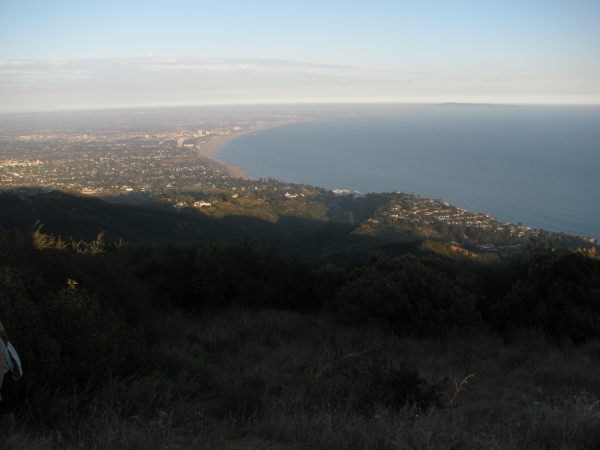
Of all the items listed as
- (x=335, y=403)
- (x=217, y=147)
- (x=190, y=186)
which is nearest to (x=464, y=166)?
(x=190, y=186)

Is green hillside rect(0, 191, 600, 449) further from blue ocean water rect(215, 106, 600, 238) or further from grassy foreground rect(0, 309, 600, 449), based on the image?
blue ocean water rect(215, 106, 600, 238)

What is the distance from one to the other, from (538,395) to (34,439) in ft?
13.9

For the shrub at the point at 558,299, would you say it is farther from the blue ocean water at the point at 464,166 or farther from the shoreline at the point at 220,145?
the shoreline at the point at 220,145

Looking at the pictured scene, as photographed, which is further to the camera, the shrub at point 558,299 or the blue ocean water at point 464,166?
the blue ocean water at point 464,166

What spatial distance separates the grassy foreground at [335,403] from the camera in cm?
266

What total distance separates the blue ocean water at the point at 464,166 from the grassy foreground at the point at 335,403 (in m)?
37.1

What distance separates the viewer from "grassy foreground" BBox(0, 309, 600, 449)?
2.66 m

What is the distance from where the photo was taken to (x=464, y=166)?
7106 centimetres

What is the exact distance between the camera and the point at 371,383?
361 centimetres

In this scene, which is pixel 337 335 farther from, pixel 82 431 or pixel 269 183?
pixel 269 183

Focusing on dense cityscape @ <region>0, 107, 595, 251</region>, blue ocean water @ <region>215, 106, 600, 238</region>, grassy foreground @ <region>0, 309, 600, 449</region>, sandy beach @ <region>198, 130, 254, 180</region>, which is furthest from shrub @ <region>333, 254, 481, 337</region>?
sandy beach @ <region>198, 130, 254, 180</region>

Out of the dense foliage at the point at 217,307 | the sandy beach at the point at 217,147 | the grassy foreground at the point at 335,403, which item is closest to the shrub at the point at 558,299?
the dense foliage at the point at 217,307

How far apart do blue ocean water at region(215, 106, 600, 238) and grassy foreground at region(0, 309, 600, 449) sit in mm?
37131

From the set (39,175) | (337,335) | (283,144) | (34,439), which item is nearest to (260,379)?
(34,439)
